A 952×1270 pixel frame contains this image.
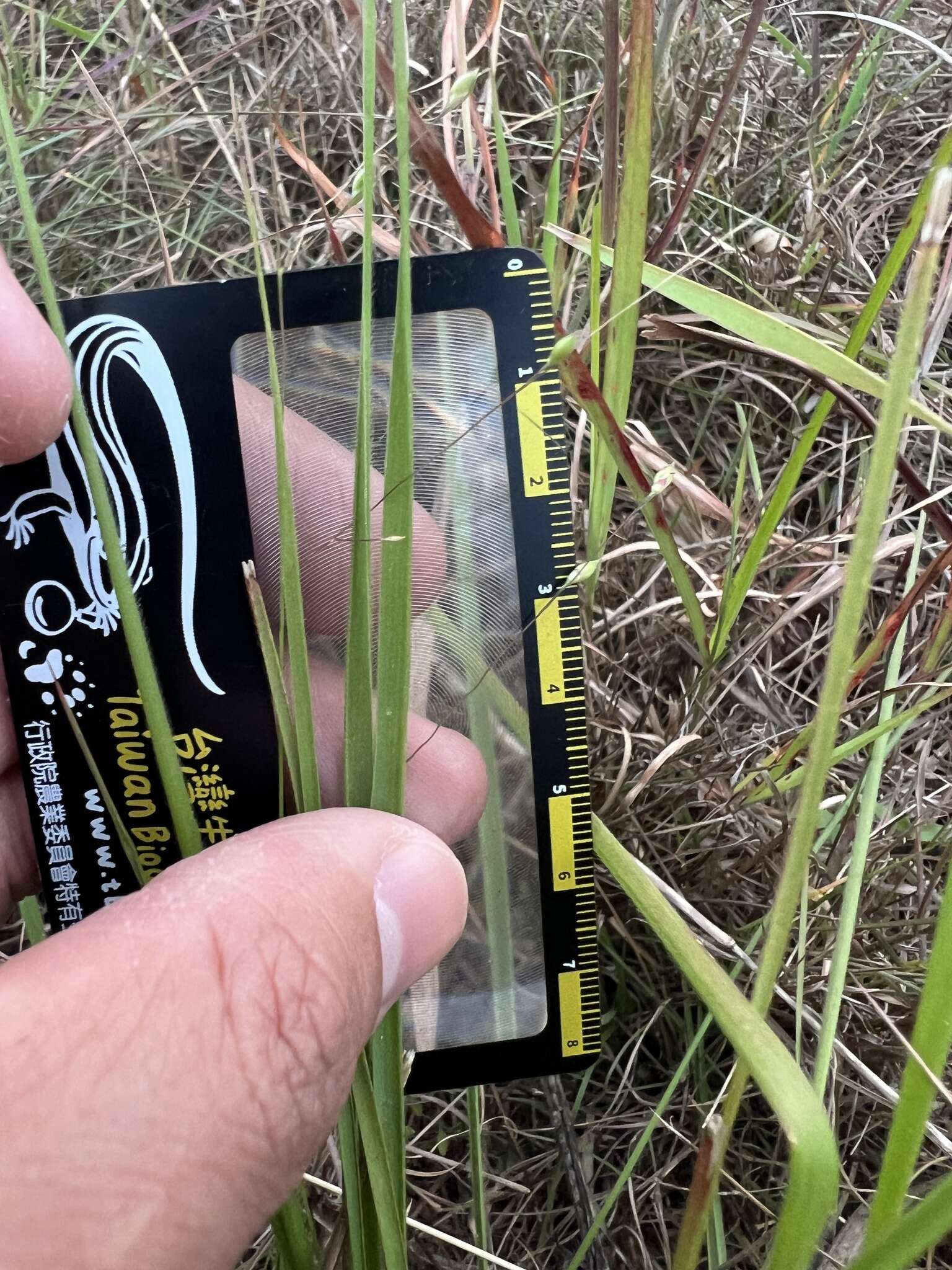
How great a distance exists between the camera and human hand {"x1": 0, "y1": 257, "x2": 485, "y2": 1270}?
471 millimetres

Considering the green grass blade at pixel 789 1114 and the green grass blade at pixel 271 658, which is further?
the green grass blade at pixel 271 658

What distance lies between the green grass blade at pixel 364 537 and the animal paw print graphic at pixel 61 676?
1.09 feet

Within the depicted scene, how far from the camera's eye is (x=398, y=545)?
0.45 m

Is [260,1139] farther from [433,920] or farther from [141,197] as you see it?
[141,197]

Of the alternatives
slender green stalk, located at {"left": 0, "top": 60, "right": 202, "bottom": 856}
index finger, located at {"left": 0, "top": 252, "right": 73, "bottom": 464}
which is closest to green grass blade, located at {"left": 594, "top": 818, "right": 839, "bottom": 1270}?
slender green stalk, located at {"left": 0, "top": 60, "right": 202, "bottom": 856}

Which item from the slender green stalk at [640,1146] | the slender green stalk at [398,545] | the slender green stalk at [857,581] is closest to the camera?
the slender green stalk at [857,581]

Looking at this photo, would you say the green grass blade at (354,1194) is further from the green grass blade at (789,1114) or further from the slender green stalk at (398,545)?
the green grass blade at (789,1114)

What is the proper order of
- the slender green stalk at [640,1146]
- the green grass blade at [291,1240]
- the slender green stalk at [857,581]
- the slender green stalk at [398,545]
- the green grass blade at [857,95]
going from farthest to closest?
the green grass blade at [857,95] < the slender green stalk at [640,1146] < the green grass blade at [291,1240] < the slender green stalk at [398,545] < the slender green stalk at [857,581]

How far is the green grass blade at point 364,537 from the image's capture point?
1.42ft

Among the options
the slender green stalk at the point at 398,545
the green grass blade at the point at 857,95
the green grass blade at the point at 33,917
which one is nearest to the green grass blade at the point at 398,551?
the slender green stalk at the point at 398,545

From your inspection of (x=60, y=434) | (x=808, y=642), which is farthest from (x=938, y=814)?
(x=60, y=434)

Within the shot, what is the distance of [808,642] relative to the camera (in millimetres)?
925

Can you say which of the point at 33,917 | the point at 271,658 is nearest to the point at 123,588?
the point at 271,658

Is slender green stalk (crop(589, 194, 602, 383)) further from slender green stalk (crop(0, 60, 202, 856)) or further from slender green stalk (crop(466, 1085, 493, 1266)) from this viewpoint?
slender green stalk (crop(466, 1085, 493, 1266))
